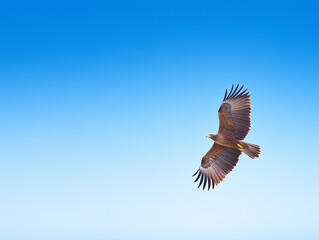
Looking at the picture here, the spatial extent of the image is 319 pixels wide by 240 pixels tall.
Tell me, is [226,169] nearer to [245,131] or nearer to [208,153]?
[208,153]

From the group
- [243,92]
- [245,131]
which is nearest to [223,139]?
[245,131]

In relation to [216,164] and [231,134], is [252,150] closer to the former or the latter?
[231,134]

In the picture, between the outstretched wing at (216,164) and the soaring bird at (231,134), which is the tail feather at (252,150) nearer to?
the soaring bird at (231,134)

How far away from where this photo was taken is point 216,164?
17156 millimetres

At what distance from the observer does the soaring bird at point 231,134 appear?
1534 cm

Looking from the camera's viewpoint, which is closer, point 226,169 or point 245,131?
point 245,131

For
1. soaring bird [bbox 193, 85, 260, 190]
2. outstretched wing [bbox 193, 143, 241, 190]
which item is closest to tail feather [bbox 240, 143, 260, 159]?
soaring bird [bbox 193, 85, 260, 190]

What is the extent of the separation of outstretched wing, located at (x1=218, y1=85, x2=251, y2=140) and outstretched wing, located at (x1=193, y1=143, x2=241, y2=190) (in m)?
1.39

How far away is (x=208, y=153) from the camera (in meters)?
17.3

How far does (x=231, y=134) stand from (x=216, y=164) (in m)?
2.25

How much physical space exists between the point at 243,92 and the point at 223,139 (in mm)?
2452

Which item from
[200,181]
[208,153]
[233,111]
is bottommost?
[200,181]

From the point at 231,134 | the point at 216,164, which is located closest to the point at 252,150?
the point at 231,134

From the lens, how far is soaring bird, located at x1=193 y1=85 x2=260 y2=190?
15.3 metres
